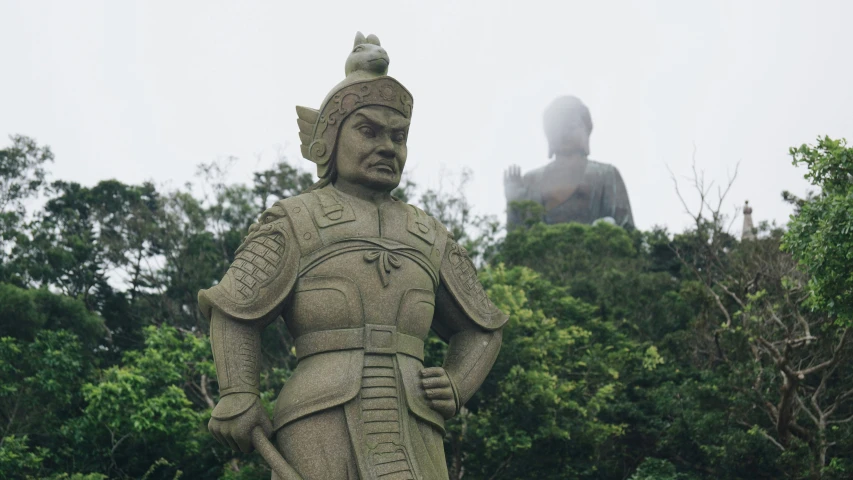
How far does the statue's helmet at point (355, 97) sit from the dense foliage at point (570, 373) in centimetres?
615

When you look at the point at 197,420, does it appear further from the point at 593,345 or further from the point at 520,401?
the point at 593,345

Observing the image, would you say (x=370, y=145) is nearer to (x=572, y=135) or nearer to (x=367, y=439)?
(x=367, y=439)

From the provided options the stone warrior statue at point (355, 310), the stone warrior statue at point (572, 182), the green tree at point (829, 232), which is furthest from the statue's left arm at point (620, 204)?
the stone warrior statue at point (355, 310)

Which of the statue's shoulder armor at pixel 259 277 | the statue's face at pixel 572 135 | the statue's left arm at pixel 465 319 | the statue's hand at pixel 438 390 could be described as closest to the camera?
the statue's shoulder armor at pixel 259 277

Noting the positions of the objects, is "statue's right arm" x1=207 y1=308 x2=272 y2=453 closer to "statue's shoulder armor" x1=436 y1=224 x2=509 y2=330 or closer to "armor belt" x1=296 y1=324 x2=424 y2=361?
"armor belt" x1=296 y1=324 x2=424 y2=361

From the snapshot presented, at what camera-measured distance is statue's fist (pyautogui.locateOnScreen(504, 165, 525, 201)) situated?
172 ft

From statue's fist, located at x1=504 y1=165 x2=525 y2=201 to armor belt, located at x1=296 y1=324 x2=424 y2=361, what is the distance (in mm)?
46164

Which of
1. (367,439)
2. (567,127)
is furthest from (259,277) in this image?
(567,127)

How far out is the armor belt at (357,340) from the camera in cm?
638

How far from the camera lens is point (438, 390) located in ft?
21.3

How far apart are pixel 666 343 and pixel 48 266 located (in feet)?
47.0

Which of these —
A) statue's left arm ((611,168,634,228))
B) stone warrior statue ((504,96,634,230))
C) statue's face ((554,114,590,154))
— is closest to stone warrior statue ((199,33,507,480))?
stone warrior statue ((504,96,634,230))

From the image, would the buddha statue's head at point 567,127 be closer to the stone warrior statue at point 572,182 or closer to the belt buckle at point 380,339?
the stone warrior statue at point 572,182

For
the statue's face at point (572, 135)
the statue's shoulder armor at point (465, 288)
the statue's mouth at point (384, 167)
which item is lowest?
the statue's shoulder armor at point (465, 288)
